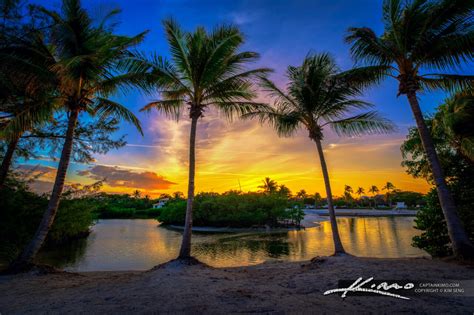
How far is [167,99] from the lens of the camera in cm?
1022

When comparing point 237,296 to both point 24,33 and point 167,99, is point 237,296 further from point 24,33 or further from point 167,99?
A: point 24,33

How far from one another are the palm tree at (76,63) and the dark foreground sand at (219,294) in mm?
1993

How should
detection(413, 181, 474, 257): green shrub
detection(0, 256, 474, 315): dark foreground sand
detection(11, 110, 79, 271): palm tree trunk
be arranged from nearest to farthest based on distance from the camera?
detection(0, 256, 474, 315): dark foreground sand < detection(11, 110, 79, 271): palm tree trunk < detection(413, 181, 474, 257): green shrub

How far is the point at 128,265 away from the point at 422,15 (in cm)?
1901

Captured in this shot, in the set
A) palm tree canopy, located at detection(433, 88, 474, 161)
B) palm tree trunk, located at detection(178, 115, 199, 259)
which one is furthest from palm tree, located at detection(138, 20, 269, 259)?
palm tree canopy, located at detection(433, 88, 474, 161)

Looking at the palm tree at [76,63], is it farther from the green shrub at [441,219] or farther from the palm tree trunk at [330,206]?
the green shrub at [441,219]

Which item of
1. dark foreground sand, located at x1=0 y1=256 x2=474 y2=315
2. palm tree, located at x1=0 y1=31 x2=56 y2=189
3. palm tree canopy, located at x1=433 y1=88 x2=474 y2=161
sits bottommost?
dark foreground sand, located at x1=0 y1=256 x2=474 y2=315

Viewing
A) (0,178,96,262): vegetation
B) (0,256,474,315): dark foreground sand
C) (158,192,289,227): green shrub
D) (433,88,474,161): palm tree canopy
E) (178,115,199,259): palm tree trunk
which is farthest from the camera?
(158,192,289,227): green shrub

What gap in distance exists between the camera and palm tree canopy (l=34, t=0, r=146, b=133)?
733 cm

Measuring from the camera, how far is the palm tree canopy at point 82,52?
7.33 metres

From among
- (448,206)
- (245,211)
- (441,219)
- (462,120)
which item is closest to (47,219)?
(448,206)
